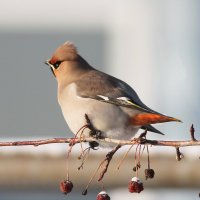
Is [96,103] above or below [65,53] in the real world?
below

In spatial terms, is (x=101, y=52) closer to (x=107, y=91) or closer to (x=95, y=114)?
(x=107, y=91)

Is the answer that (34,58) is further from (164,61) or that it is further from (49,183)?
(49,183)

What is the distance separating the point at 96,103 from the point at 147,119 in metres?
0.39

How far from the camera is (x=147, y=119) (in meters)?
3.23

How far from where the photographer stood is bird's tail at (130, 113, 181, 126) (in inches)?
120

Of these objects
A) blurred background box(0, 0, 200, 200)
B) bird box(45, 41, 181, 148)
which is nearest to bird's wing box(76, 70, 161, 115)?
bird box(45, 41, 181, 148)

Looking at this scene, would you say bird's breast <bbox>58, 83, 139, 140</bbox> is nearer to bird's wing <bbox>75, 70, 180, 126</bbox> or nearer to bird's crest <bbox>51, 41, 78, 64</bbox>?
bird's wing <bbox>75, 70, 180, 126</bbox>

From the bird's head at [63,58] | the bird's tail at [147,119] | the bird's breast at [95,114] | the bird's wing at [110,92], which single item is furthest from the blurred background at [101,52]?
the bird's tail at [147,119]

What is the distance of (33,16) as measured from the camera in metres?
11.3

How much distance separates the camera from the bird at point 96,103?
342 cm

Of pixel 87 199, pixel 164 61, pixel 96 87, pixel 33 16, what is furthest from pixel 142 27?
pixel 96 87

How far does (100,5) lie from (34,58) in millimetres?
1206

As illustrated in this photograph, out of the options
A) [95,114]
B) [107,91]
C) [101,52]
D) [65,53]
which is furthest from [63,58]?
[101,52]

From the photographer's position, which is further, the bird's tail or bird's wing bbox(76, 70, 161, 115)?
bird's wing bbox(76, 70, 161, 115)
